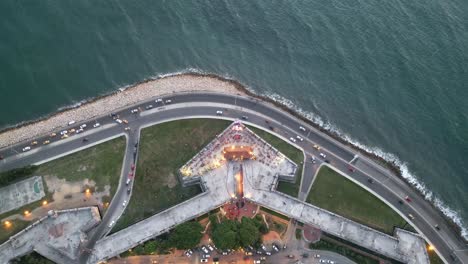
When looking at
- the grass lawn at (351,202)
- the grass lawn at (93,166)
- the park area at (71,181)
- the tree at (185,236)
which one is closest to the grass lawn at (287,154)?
the grass lawn at (351,202)

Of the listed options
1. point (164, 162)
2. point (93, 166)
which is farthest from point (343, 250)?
point (93, 166)

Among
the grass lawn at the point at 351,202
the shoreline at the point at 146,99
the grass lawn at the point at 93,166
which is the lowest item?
the grass lawn at the point at 351,202

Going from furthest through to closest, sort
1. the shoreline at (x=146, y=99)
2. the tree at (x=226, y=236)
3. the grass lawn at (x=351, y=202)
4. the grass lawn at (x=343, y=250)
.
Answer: the shoreline at (x=146, y=99), the grass lawn at (x=351, y=202), the grass lawn at (x=343, y=250), the tree at (x=226, y=236)

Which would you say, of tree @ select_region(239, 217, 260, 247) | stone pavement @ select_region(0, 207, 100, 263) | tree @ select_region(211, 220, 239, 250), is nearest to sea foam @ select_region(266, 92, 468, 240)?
tree @ select_region(239, 217, 260, 247)

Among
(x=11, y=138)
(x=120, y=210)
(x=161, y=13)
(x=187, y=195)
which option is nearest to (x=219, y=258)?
(x=187, y=195)

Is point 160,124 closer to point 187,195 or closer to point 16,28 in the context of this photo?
point 187,195

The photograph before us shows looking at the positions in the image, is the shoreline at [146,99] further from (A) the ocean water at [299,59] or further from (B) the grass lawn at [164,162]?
(B) the grass lawn at [164,162]
